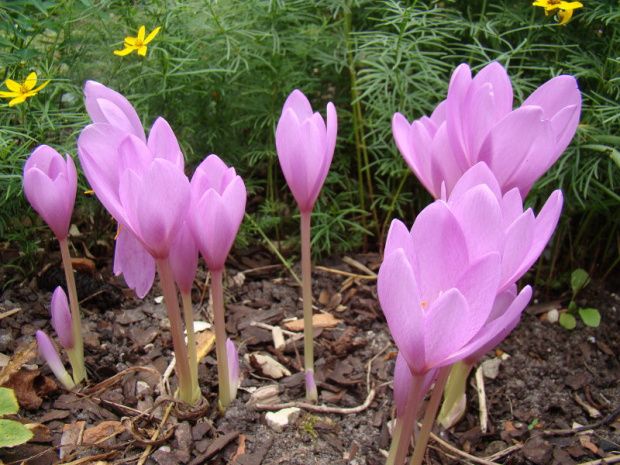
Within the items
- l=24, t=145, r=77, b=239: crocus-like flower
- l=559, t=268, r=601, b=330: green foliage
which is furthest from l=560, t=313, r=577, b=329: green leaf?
l=24, t=145, r=77, b=239: crocus-like flower

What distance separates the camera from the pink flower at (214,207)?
Result: 1195mm

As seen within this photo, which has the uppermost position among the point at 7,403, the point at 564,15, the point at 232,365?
the point at 564,15

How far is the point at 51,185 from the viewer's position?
132 centimetres

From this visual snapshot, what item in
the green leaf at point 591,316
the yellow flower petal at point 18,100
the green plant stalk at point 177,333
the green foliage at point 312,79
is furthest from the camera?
the green leaf at point 591,316

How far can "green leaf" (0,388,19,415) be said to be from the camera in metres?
1.24

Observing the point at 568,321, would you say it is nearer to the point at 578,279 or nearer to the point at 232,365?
the point at 578,279

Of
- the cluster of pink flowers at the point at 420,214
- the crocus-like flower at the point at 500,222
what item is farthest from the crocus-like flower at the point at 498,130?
the crocus-like flower at the point at 500,222

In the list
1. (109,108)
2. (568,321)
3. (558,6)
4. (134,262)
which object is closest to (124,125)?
(109,108)

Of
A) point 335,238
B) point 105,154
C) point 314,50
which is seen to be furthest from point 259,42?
point 105,154

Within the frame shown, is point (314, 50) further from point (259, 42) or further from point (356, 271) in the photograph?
point (356, 271)

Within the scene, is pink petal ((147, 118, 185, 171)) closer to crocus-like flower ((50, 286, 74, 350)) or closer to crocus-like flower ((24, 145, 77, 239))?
crocus-like flower ((24, 145, 77, 239))

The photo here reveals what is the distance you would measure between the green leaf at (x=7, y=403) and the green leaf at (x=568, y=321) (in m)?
1.61

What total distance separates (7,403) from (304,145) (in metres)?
0.80

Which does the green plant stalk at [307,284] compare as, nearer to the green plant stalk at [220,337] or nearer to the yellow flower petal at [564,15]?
the green plant stalk at [220,337]
